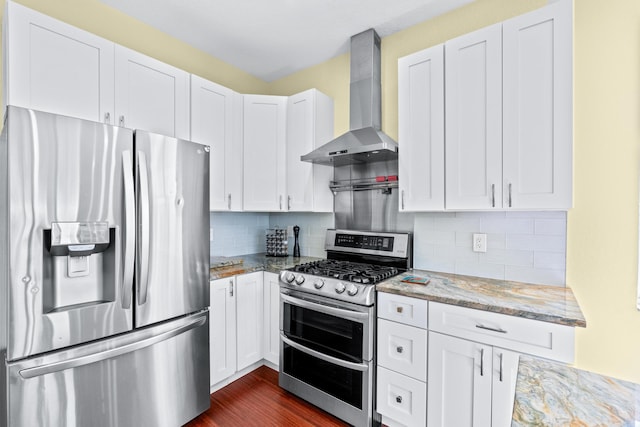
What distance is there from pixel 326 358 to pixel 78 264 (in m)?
1.54

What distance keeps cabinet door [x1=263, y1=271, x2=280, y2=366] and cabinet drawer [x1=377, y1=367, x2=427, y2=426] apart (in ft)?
3.11

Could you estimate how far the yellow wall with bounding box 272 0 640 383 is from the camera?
166 cm

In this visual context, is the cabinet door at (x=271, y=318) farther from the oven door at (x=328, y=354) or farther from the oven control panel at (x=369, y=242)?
the oven control panel at (x=369, y=242)

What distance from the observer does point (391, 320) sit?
6.16ft

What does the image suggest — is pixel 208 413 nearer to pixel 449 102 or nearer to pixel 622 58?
pixel 449 102

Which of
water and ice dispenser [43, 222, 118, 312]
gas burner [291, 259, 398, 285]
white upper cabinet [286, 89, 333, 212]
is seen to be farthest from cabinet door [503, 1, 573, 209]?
water and ice dispenser [43, 222, 118, 312]

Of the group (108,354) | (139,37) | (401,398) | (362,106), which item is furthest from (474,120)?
(139,37)

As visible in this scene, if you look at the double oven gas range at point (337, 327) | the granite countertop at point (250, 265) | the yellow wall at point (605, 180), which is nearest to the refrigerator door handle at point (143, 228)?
the granite countertop at point (250, 265)

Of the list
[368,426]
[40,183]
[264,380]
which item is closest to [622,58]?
[368,426]

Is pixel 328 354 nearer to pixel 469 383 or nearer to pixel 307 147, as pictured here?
pixel 469 383

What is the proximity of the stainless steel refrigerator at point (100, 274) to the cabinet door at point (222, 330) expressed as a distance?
0.21 m

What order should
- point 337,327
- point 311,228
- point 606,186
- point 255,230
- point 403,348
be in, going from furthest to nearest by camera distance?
point 255,230
point 311,228
point 337,327
point 403,348
point 606,186

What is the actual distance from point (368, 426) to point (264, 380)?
980mm

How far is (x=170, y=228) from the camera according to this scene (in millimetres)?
1821
